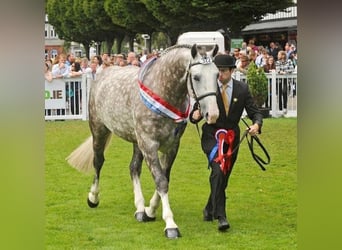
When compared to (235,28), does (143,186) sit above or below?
below

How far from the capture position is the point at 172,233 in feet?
13.7

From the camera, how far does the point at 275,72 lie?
18.9ft

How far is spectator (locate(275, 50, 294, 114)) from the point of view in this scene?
4930mm

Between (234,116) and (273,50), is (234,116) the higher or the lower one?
the lower one

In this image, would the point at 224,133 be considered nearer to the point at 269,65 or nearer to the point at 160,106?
the point at 160,106

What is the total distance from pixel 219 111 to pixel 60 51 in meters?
0.93

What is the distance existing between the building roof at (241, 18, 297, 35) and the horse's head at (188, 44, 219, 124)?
0.45 metres

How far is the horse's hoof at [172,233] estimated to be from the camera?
4164 mm

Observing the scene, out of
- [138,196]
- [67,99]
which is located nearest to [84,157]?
[138,196]

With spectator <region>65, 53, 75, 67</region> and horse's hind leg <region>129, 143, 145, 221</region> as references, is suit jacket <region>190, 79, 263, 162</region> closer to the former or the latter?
horse's hind leg <region>129, 143, 145, 221</region>

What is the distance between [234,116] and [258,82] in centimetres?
184

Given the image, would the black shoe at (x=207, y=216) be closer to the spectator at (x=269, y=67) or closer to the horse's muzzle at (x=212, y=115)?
the horse's muzzle at (x=212, y=115)
